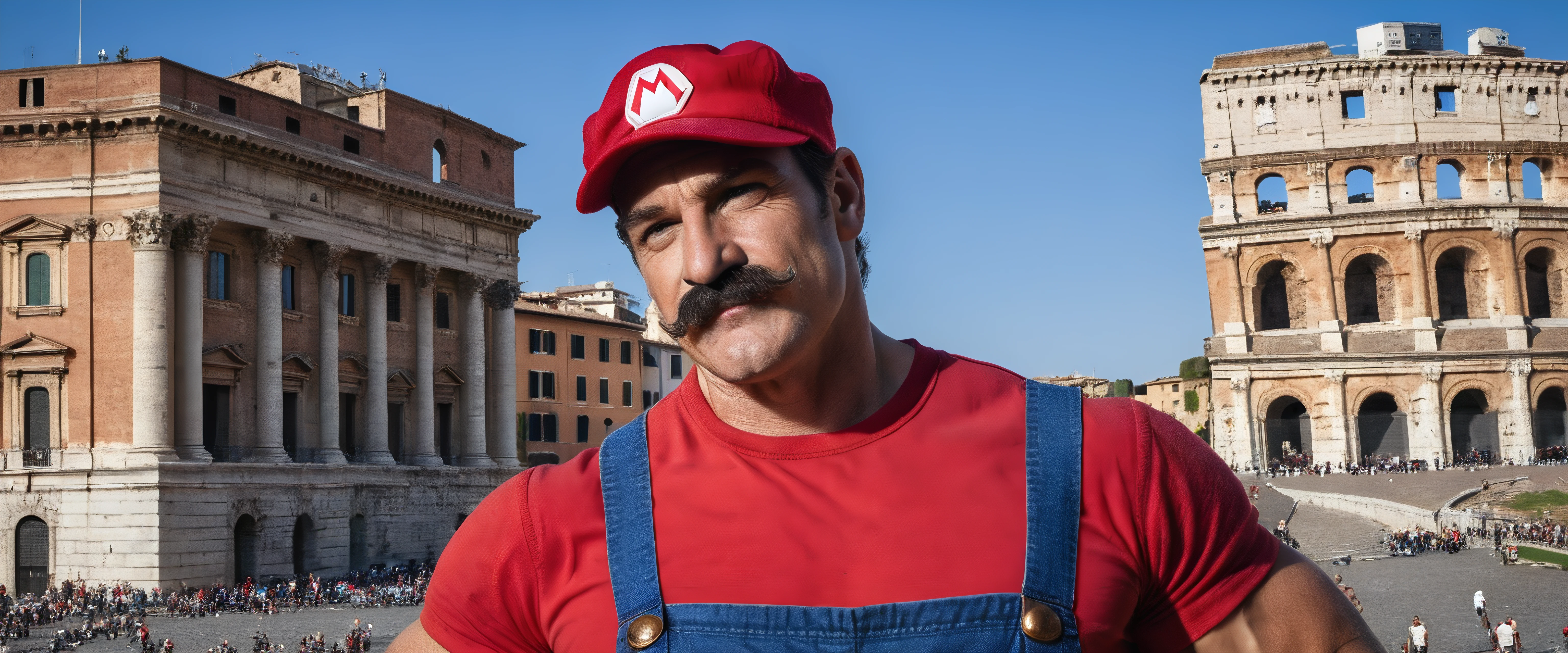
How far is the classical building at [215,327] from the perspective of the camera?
24.8 meters

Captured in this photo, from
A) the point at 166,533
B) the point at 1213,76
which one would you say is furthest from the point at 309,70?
the point at 1213,76

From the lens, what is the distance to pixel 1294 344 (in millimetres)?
39812

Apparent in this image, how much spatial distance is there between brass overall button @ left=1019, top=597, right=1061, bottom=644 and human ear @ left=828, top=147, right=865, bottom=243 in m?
0.51

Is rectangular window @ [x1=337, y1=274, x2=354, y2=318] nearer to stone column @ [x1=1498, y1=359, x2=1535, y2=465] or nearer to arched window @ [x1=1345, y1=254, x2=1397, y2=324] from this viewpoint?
arched window @ [x1=1345, y1=254, x2=1397, y2=324]

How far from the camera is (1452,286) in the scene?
136 feet

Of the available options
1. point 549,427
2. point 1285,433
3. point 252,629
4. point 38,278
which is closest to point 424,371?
point 38,278

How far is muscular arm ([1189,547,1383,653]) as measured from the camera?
1.41 metres

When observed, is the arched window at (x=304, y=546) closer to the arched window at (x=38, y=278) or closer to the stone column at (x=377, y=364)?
the stone column at (x=377, y=364)

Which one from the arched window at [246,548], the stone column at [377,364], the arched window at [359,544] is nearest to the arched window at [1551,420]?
the stone column at [377,364]

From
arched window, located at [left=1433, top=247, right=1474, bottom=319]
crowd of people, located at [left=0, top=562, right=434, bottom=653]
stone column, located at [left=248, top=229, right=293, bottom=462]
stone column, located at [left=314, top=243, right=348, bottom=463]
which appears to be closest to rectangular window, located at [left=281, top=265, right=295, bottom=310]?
stone column, located at [left=314, top=243, right=348, bottom=463]

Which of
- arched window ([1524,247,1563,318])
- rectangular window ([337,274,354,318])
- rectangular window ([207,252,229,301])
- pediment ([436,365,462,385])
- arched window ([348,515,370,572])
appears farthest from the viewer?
arched window ([1524,247,1563,318])

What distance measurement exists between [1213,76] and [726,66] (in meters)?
42.2

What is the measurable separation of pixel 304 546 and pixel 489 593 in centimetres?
2920

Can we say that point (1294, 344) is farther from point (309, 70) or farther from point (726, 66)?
point (726, 66)
